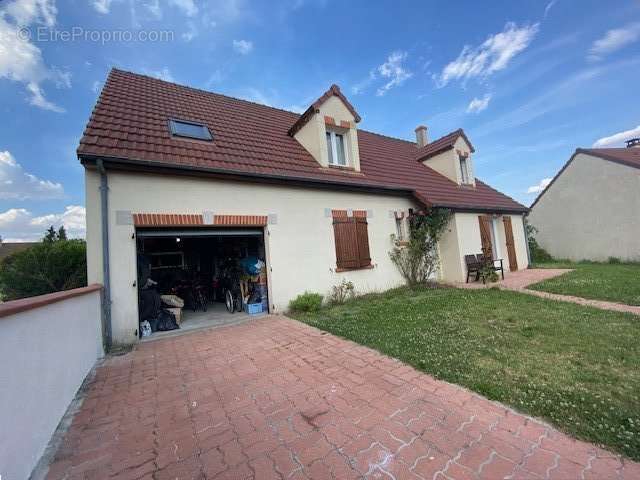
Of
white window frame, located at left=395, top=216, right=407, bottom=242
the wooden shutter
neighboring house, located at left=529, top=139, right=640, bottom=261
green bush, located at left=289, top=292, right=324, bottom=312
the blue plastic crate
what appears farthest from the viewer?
neighboring house, located at left=529, top=139, right=640, bottom=261

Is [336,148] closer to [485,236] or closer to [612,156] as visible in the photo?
[485,236]

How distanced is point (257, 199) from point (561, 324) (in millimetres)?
6776

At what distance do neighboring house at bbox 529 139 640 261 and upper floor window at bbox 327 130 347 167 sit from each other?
1655 cm

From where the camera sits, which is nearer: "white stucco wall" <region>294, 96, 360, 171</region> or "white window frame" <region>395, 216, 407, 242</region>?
"white stucco wall" <region>294, 96, 360, 171</region>

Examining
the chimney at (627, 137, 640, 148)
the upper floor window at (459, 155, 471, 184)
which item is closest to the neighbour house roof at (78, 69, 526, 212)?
the upper floor window at (459, 155, 471, 184)

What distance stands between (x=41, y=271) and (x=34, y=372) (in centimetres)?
757

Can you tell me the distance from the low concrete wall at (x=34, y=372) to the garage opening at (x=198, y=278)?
244cm

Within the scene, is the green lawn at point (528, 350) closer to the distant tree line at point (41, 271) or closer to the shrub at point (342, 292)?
the shrub at point (342, 292)

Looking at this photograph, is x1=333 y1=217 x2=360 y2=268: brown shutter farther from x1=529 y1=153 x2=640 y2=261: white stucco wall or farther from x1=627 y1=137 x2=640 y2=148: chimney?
x1=627 y1=137 x2=640 y2=148: chimney

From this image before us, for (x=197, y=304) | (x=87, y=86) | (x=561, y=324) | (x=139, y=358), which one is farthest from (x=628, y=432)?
(x=87, y=86)

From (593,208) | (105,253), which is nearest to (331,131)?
(105,253)

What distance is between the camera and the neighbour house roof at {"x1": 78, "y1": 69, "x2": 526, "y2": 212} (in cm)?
588

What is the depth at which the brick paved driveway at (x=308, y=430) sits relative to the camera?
1839mm

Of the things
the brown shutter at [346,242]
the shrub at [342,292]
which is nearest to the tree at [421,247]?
the brown shutter at [346,242]
